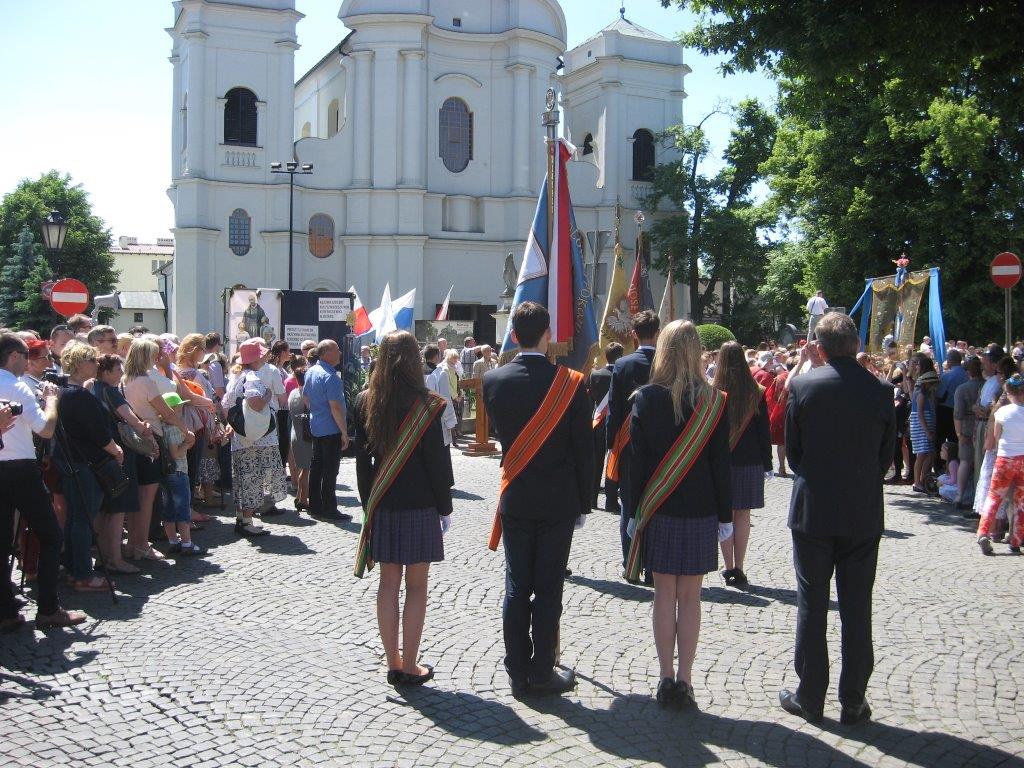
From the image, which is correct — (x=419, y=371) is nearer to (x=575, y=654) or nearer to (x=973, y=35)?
(x=575, y=654)

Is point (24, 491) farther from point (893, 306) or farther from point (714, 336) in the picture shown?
point (714, 336)

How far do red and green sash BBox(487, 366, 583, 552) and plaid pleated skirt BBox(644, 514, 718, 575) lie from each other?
72 centimetres

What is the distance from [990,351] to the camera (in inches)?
440

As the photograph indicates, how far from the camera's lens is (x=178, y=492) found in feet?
29.6

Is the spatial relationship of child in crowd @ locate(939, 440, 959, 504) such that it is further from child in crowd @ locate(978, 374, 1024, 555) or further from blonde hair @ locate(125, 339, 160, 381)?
blonde hair @ locate(125, 339, 160, 381)

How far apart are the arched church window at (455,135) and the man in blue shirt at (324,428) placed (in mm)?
34357

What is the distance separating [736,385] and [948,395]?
252 inches

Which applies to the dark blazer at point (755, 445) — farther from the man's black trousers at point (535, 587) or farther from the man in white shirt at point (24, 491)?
the man in white shirt at point (24, 491)

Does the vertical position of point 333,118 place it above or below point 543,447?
above

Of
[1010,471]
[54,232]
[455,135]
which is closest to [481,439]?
[54,232]

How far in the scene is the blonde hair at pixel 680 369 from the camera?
527 centimetres

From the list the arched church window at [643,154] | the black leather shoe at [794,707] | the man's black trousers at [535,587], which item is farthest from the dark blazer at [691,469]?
the arched church window at [643,154]

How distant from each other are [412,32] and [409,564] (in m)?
39.2

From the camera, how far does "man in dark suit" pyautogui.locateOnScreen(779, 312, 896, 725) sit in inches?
195
